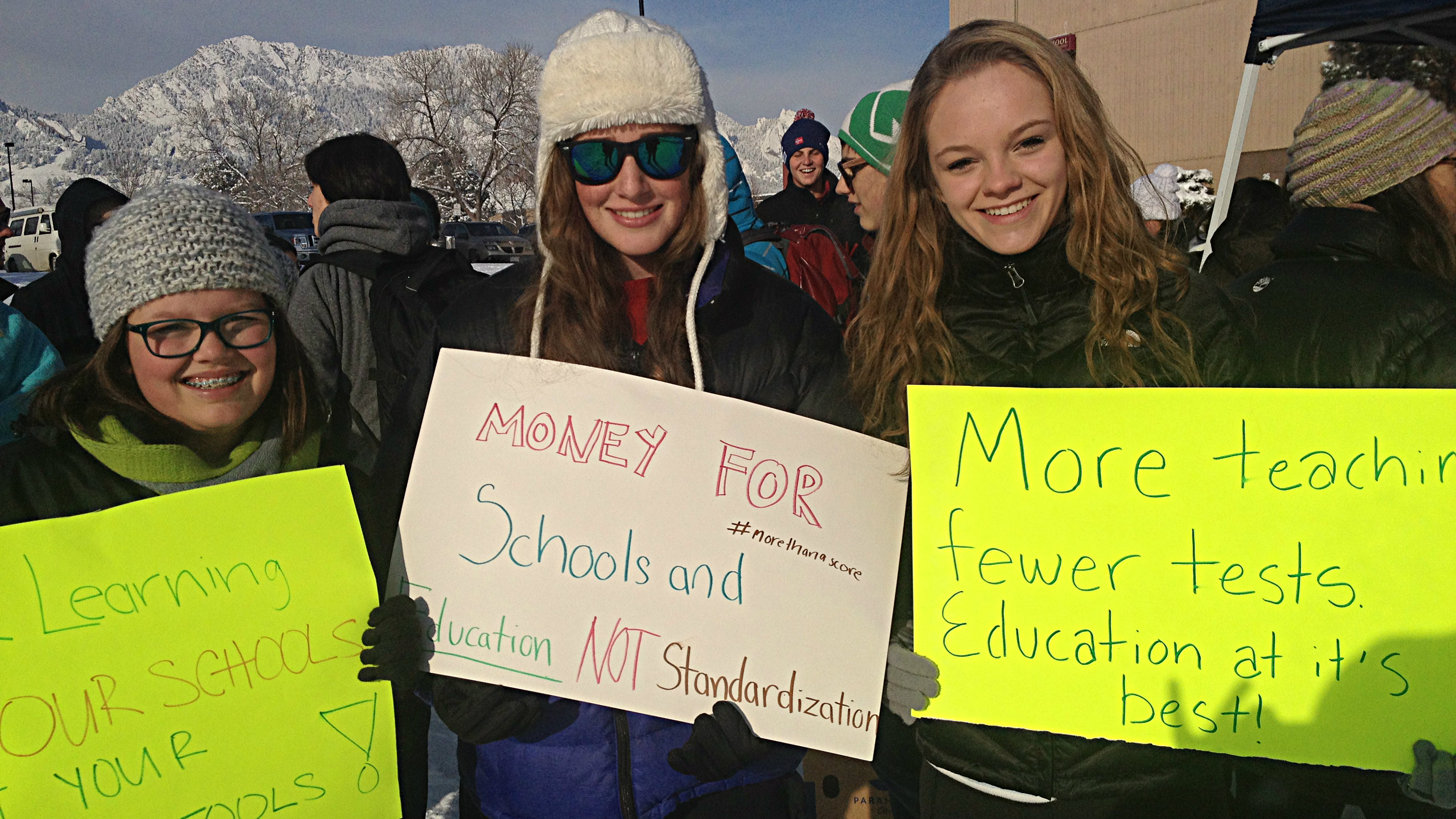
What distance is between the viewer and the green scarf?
157cm

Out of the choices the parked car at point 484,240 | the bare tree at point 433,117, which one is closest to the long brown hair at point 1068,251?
the parked car at point 484,240

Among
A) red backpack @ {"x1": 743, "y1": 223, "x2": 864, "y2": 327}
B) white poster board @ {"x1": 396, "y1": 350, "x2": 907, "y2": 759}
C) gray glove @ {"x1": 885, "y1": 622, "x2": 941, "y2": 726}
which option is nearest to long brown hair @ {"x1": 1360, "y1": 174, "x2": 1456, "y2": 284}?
white poster board @ {"x1": 396, "y1": 350, "x2": 907, "y2": 759}

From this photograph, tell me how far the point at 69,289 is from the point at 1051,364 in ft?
14.7

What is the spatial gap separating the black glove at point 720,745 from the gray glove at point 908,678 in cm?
27

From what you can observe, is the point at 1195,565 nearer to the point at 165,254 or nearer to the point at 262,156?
the point at 165,254

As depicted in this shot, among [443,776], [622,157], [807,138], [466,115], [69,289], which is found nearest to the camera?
[622,157]

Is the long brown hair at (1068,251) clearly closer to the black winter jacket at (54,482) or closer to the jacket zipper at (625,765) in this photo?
the jacket zipper at (625,765)

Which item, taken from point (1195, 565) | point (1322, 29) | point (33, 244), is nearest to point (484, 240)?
point (33, 244)

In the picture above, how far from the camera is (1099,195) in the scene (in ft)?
5.23

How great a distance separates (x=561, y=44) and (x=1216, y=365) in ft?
4.75

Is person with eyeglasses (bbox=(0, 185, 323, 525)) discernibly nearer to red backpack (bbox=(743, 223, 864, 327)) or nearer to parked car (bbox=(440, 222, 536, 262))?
red backpack (bbox=(743, 223, 864, 327))

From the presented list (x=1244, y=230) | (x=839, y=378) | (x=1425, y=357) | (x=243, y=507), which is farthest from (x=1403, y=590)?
(x=1244, y=230)

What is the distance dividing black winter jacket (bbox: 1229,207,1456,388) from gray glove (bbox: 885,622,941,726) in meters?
0.83

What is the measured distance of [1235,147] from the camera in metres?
6.09
